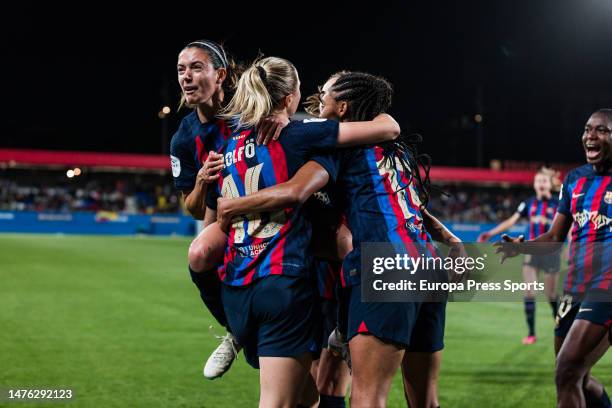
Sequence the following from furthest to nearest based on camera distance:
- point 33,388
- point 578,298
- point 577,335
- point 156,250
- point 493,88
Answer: point 493,88
point 156,250
point 33,388
point 578,298
point 577,335

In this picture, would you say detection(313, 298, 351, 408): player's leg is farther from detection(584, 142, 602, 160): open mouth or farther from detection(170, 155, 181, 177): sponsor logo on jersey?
detection(584, 142, 602, 160): open mouth

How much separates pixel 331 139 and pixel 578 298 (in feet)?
8.42

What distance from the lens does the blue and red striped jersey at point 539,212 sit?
12266mm

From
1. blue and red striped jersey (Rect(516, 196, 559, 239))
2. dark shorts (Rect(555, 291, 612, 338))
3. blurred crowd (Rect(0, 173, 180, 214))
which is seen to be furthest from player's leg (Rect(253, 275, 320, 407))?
blurred crowd (Rect(0, 173, 180, 214))

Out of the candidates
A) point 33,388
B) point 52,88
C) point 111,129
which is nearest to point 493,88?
point 111,129

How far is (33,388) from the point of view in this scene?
6.88 meters

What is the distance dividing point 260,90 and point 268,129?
193mm

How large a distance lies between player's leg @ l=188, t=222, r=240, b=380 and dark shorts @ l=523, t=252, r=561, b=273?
7.20 meters

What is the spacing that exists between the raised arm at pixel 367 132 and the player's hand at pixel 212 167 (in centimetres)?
59

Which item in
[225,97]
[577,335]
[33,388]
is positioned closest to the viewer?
[225,97]

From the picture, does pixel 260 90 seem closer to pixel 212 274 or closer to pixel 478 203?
pixel 212 274

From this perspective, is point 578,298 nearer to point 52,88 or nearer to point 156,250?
point 156,250

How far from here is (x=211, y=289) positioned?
13.3 ft
